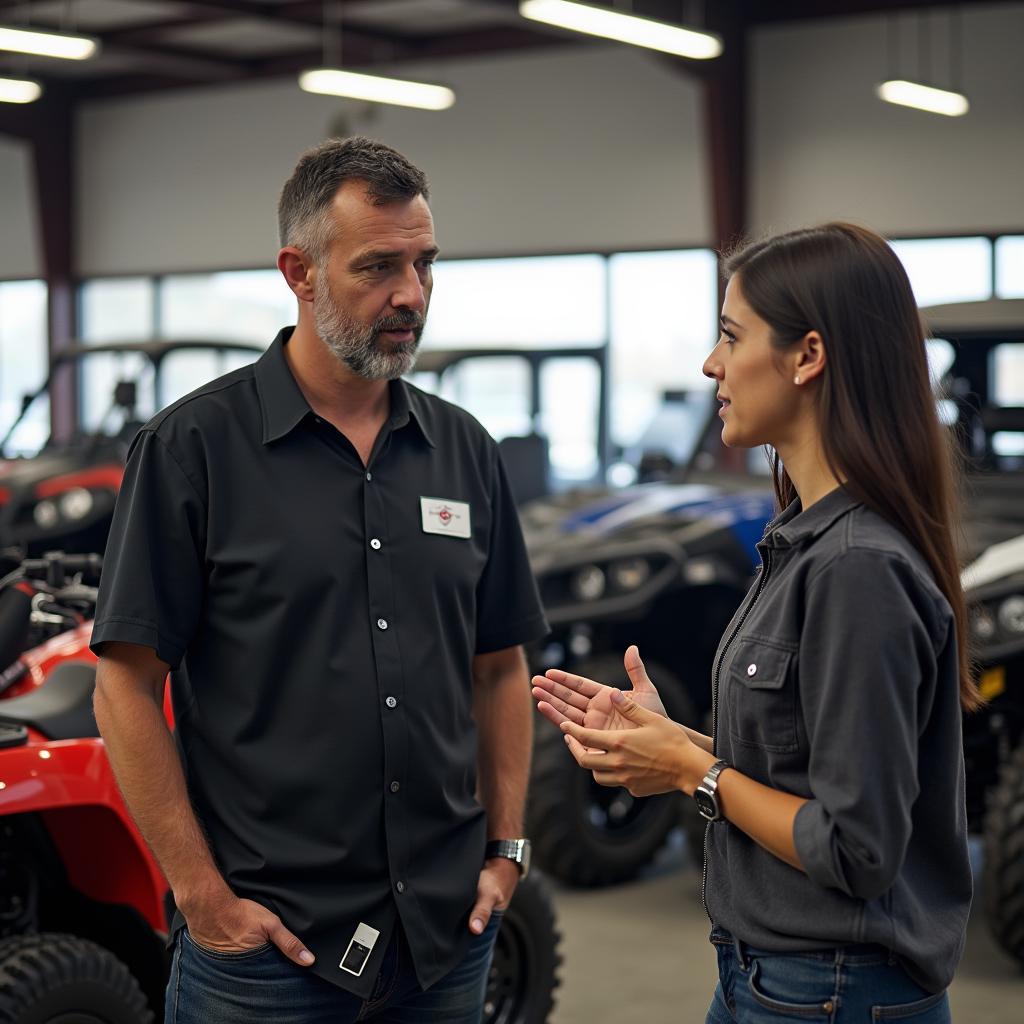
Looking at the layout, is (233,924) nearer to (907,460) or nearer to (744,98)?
(907,460)

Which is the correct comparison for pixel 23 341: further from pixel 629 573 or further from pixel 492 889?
pixel 492 889

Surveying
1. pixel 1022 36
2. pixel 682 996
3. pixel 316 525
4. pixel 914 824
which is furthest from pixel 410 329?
pixel 1022 36

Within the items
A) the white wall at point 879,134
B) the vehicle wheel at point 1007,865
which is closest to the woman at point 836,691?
Result: the vehicle wheel at point 1007,865

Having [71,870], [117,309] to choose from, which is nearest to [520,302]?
[117,309]

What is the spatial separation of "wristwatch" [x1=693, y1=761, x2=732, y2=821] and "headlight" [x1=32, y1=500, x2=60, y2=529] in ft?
23.1

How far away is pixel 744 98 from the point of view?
497 inches

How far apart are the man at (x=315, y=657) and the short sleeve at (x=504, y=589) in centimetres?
10

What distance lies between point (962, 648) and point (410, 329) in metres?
0.85

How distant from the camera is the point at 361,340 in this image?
6.74 feet

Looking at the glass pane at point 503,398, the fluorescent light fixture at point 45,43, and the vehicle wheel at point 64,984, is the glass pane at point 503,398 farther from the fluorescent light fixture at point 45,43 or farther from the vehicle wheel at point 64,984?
the vehicle wheel at point 64,984

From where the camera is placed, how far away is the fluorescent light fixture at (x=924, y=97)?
10.5 m

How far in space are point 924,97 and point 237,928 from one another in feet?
32.7

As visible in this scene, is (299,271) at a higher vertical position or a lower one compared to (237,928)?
higher

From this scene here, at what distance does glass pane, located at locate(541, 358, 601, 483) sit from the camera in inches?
532
